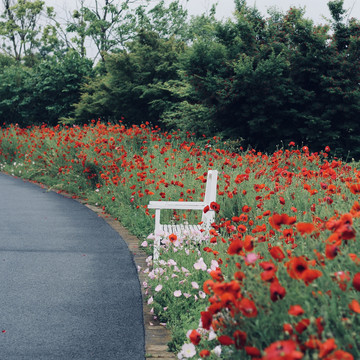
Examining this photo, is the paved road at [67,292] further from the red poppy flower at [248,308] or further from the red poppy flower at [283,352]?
the red poppy flower at [283,352]

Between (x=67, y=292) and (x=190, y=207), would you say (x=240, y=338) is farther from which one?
(x=190, y=207)

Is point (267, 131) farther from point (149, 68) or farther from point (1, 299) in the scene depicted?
point (1, 299)

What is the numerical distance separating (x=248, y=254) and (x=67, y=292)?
11.4ft

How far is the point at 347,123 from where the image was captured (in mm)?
12281

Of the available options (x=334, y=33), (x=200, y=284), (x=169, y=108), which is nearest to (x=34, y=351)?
(x=200, y=284)

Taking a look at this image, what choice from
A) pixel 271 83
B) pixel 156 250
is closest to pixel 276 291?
pixel 156 250

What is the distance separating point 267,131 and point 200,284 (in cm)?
893

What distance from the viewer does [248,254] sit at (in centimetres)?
195

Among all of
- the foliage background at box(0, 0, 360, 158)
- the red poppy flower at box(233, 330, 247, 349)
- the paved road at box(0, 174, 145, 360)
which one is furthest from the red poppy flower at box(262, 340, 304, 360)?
the foliage background at box(0, 0, 360, 158)

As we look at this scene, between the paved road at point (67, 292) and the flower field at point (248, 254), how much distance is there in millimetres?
365

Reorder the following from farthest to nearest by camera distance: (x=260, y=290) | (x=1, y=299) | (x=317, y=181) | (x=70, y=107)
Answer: (x=70, y=107) < (x=317, y=181) < (x=1, y=299) < (x=260, y=290)

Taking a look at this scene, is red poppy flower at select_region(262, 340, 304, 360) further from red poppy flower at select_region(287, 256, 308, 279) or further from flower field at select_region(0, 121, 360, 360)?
red poppy flower at select_region(287, 256, 308, 279)

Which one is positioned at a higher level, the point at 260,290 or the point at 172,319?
the point at 260,290

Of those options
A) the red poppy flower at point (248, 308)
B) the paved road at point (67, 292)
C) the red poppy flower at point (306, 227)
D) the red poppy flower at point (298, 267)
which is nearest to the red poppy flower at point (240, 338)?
the red poppy flower at point (248, 308)
